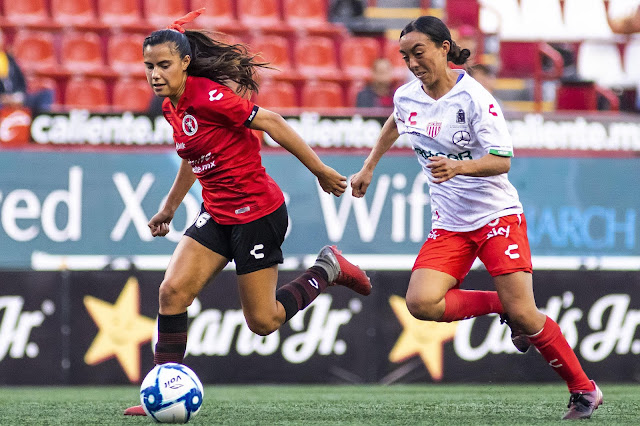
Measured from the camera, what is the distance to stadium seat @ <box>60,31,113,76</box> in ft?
37.8

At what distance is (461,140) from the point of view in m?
5.02

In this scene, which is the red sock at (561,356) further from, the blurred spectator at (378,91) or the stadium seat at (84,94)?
the stadium seat at (84,94)

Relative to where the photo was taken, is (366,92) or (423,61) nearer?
(423,61)

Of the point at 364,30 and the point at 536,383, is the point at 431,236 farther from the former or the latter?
the point at 364,30

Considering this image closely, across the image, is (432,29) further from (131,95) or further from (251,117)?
(131,95)

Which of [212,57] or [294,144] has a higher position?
[212,57]

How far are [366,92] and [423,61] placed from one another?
4974 millimetres

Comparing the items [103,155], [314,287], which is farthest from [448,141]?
[103,155]

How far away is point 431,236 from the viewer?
5371 millimetres

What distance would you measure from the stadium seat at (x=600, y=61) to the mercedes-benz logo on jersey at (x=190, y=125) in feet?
30.4

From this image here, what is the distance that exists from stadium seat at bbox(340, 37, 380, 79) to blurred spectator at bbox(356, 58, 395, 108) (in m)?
2.26

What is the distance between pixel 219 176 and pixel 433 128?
Result: 1.04m

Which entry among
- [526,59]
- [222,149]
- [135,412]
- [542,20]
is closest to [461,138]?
[222,149]

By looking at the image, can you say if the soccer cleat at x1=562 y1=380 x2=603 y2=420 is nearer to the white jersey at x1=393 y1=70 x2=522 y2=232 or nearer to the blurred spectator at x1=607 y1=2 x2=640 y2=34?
the white jersey at x1=393 y1=70 x2=522 y2=232
